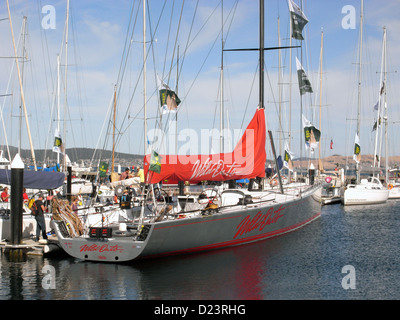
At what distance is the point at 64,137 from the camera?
107 ft

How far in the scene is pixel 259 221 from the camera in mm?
18625

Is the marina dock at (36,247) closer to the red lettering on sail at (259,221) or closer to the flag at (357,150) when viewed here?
the red lettering on sail at (259,221)

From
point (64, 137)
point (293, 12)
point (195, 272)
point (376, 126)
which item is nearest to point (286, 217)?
point (195, 272)

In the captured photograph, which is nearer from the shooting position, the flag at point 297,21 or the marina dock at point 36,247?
the marina dock at point 36,247

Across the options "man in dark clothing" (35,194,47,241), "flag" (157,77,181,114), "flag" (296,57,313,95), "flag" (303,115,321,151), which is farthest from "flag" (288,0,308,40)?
"man in dark clothing" (35,194,47,241)

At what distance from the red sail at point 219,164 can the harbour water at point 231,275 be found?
2.63 meters

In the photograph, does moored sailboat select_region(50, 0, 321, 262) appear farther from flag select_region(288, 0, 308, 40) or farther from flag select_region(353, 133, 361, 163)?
flag select_region(353, 133, 361, 163)

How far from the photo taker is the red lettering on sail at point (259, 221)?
699 inches

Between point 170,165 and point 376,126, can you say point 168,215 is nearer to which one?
point 170,165

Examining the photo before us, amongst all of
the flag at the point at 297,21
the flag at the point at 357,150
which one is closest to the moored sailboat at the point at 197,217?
the flag at the point at 297,21

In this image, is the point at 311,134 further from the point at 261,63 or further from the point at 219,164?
the point at 219,164

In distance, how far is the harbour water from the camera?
39.4 ft
